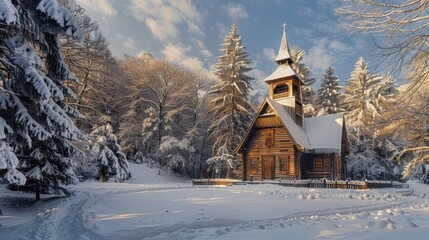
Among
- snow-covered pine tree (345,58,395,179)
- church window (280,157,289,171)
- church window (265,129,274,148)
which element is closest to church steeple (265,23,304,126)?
church window (265,129,274,148)

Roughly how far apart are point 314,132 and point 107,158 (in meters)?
21.6

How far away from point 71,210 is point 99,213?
167 cm

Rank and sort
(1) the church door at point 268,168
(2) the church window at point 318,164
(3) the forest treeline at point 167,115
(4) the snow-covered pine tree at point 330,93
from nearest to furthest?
(3) the forest treeline at point 167,115 < (1) the church door at point 268,168 < (2) the church window at point 318,164 < (4) the snow-covered pine tree at point 330,93

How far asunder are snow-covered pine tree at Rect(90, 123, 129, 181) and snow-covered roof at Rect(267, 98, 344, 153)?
16268 millimetres

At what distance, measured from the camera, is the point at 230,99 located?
36.6m

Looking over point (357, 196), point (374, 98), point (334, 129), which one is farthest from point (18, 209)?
point (374, 98)

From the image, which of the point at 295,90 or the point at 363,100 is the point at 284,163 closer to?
the point at 295,90

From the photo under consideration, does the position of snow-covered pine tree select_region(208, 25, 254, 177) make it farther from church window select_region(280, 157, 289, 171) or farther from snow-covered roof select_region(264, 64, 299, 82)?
church window select_region(280, 157, 289, 171)

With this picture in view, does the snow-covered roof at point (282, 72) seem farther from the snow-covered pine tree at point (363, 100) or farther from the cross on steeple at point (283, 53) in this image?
the snow-covered pine tree at point (363, 100)

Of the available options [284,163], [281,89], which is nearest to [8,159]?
[284,163]

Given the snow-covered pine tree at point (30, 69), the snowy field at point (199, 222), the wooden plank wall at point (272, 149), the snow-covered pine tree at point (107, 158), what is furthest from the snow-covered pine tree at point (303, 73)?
the snow-covered pine tree at point (30, 69)

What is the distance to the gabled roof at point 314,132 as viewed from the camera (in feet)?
95.1

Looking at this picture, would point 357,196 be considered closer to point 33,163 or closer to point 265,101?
point 265,101

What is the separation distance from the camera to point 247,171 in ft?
102
